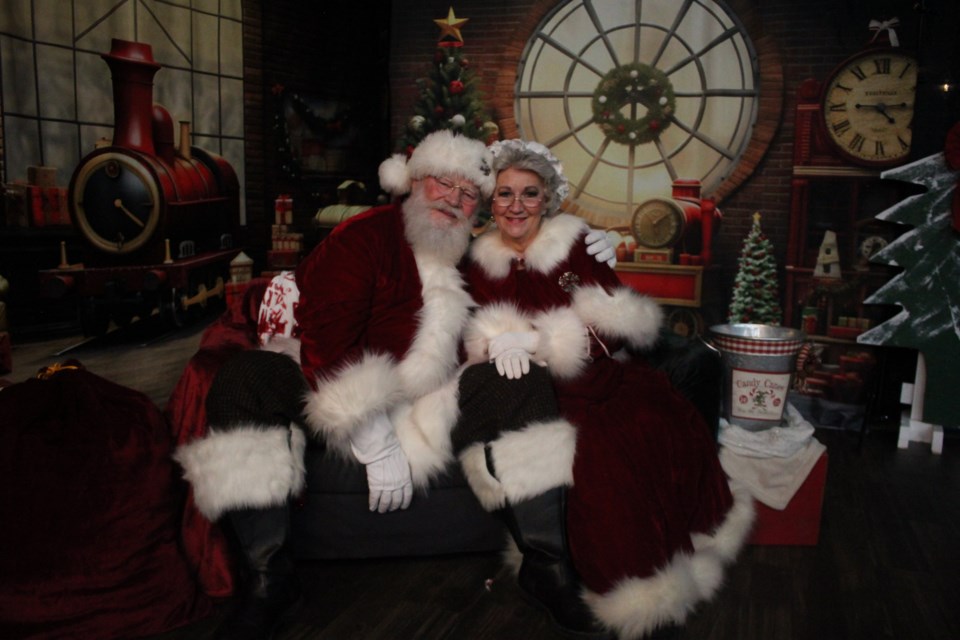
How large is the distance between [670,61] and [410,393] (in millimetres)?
2542

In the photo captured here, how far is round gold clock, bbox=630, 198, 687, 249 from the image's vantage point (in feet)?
13.1

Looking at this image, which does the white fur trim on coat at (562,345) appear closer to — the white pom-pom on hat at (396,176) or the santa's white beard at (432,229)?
the santa's white beard at (432,229)

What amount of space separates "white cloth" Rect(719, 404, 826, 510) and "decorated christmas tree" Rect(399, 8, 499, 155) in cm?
227

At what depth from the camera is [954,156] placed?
132 inches

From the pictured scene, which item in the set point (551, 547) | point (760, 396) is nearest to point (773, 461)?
point (760, 396)

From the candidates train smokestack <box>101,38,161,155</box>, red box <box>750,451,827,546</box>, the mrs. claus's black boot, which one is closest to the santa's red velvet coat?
the mrs. claus's black boot

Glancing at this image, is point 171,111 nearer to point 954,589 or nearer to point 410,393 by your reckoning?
point 410,393

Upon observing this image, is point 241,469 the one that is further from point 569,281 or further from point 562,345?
point 569,281

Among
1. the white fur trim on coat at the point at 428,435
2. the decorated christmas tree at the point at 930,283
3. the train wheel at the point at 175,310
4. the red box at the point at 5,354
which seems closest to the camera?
the white fur trim on coat at the point at 428,435

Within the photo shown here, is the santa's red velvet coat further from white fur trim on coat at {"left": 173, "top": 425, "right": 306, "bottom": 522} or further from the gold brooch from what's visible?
the gold brooch

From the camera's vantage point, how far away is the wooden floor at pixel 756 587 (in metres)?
2.04

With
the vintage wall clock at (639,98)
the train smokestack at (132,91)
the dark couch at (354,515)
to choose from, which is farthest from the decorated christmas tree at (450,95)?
the dark couch at (354,515)

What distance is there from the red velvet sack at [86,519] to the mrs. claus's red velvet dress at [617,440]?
1.01 meters

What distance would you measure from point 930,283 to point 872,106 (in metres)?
0.87
